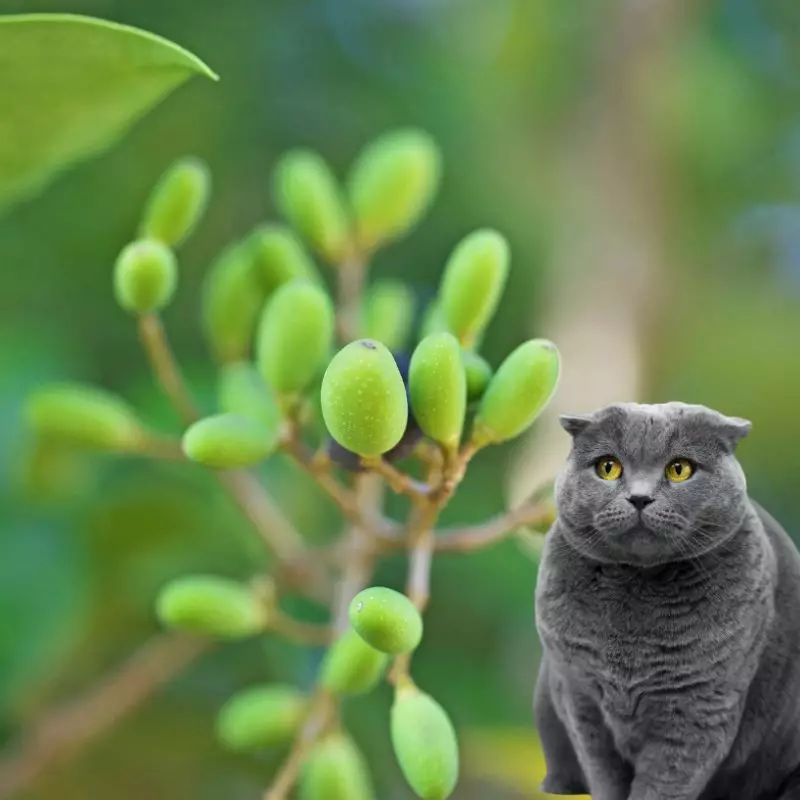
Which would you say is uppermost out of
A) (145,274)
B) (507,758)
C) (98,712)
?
(145,274)

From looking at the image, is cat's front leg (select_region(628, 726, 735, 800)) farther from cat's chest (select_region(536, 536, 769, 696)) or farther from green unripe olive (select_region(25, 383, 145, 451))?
green unripe olive (select_region(25, 383, 145, 451))

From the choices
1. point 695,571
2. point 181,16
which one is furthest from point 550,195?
point 695,571

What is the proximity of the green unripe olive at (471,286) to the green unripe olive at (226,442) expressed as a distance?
0.24ft

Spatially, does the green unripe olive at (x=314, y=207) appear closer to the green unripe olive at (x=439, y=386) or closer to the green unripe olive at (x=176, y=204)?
the green unripe olive at (x=176, y=204)

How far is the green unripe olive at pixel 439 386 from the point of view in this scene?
31cm

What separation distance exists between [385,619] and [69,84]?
0.21m

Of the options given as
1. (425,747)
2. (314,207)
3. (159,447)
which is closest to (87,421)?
(159,447)

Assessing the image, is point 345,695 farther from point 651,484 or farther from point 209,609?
point 651,484

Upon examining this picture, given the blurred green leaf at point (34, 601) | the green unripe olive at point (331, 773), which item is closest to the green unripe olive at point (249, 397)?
the green unripe olive at point (331, 773)

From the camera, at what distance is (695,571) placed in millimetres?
274

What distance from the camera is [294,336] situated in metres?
0.39

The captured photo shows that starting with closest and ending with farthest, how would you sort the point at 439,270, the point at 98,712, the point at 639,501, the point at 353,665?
the point at 639,501 < the point at 353,665 < the point at 98,712 < the point at 439,270

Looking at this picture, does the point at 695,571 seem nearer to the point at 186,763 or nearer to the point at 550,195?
the point at 186,763

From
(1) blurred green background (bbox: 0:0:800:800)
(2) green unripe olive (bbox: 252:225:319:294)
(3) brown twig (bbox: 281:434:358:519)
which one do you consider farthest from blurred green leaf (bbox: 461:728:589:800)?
(2) green unripe olive (bbox: 252:225:319:294)
